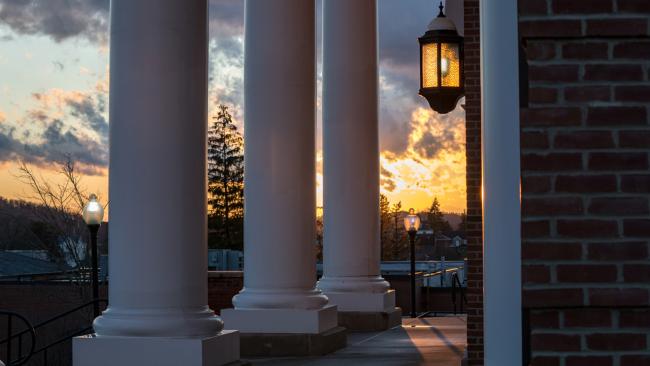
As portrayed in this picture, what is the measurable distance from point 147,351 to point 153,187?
2893 mm

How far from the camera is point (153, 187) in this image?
64.1ft

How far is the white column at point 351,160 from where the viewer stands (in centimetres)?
3747

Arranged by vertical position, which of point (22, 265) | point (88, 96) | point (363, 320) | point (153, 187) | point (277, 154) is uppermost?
point (88, 96)

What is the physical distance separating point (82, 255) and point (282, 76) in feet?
281

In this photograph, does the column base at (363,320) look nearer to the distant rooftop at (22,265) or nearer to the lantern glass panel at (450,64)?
the lantern glass panel at (450,64)

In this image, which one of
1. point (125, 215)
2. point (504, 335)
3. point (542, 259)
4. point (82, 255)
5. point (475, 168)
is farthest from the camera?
point (82, 255)

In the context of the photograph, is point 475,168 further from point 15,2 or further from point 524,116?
point 15,2

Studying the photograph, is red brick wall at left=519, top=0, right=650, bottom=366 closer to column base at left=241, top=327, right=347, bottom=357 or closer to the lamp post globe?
column base at left=241, top=327, right=347, bottom=357

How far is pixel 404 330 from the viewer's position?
126 feet

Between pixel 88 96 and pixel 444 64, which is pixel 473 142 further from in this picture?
pixel 88 96

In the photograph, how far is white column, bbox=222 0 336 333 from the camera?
28.3 metres

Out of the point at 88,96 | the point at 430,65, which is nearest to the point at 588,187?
the point at 430,65

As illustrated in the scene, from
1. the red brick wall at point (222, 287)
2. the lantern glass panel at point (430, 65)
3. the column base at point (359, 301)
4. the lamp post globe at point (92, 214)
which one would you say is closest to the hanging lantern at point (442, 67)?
the lantern glass panel at point (430, 65)

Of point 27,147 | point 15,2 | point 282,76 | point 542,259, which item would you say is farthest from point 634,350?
point 15,2
